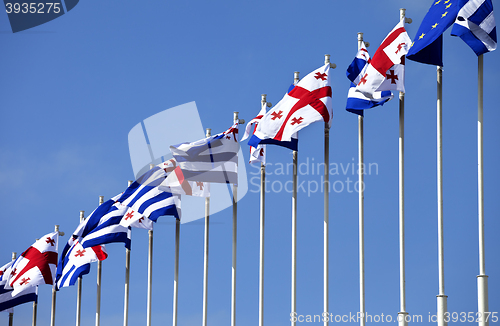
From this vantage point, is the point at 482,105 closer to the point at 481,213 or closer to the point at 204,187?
the point at 481,213

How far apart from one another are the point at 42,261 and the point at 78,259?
135 inches

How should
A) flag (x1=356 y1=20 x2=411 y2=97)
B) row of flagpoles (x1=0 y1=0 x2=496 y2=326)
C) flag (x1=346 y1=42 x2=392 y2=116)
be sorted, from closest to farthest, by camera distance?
row of flagpoles (x1=0 y1=0 x2=496 y2=326) < flag (x1=356 y1=20 x2=411 y2=97) < flag (x1=346 y1=42 x2=392 y2=116)

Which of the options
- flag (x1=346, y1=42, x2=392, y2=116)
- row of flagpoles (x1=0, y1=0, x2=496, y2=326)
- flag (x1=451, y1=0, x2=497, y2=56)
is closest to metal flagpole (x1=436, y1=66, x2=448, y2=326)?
row of flagpoles (x1=0, y1=0, x2=496, y2=326)

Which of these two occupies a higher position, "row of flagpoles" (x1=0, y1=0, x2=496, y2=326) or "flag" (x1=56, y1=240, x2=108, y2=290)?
"row of flagpoles" (x1=0, y1=0, x2=496, y2=326)

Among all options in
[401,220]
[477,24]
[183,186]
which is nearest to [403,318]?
[401,220]

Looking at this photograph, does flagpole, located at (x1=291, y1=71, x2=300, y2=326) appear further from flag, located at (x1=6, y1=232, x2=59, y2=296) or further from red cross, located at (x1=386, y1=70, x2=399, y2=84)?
flag, located at (x1=6, y1=232, x2=59, y2=296)

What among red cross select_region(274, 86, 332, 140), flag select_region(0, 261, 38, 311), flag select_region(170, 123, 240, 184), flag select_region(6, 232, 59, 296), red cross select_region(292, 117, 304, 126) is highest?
red cross select_region(274, 86, 332, 140)

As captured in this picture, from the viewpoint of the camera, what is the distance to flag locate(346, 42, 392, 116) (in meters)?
24.5

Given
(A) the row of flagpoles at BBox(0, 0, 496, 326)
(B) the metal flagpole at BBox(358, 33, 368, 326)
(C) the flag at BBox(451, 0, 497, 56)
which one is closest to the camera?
(C) the flag at BBox(451, 0, 497, 56)

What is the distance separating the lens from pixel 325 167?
25891 millimetres

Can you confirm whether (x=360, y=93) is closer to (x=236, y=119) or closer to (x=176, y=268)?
(x=236, y=119)

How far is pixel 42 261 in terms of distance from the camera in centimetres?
3966

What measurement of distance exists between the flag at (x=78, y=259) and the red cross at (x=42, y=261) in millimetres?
2189

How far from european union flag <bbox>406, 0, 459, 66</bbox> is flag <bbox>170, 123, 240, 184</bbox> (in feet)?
28.7
